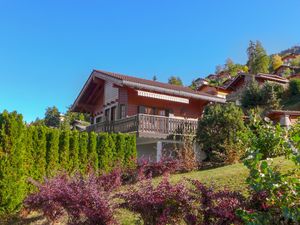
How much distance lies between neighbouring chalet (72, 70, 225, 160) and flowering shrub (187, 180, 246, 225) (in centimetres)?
1442

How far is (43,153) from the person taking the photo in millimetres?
14781

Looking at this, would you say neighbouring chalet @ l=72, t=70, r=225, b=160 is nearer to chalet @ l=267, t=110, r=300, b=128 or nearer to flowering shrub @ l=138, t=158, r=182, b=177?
flowering shrub @ l=138, t=158, r=182, b=177

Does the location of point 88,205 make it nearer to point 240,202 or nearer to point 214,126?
point 240,202

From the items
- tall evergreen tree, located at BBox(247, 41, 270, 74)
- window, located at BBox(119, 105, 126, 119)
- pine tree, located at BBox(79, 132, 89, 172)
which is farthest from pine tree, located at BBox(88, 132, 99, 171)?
tall evergreen tree, located at BBox(247, 41, 270, 74)

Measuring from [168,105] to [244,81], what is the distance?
1267 inches

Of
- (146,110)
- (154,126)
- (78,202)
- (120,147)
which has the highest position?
(146,110)

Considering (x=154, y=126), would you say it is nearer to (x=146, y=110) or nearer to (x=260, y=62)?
(x=146, y=110)

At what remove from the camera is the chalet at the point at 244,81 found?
4835cm

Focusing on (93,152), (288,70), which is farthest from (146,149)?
(288,70)

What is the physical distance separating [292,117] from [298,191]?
80.8 ft

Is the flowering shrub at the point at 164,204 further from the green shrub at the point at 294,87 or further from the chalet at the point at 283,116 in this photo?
the green shrub at the point at 294,87

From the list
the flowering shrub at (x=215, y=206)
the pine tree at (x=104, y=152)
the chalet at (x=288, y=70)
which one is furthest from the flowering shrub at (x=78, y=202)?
the chalet at (x=288, y=70)

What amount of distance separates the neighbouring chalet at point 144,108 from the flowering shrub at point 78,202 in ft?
36.4

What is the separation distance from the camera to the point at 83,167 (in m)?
16.6
